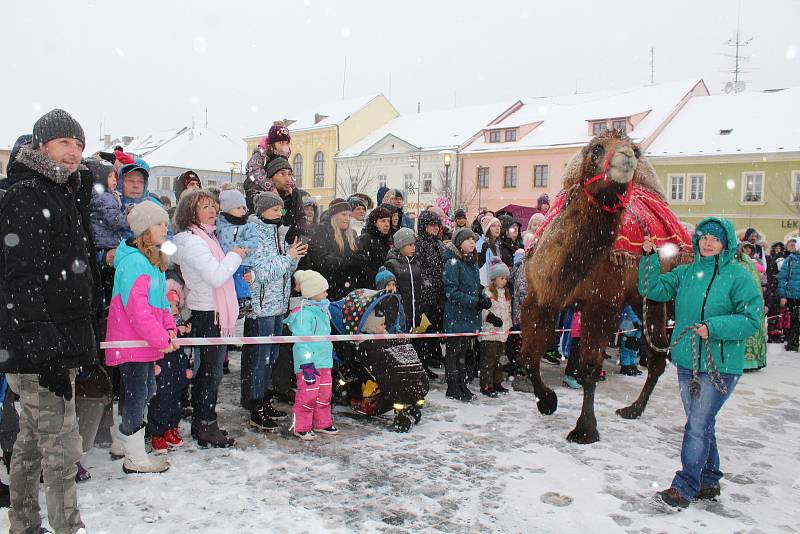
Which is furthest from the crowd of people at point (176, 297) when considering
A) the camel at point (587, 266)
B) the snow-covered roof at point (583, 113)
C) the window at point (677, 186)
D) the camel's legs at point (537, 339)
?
the snow-covered roof at point (583, 113)

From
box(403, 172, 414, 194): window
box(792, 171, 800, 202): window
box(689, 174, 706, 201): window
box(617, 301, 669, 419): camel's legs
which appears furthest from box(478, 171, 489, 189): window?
box(617, 301, 669, 419): camel's legs

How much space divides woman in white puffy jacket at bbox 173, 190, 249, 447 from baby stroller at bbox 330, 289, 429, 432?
3.94 feet

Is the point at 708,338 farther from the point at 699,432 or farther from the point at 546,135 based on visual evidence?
the point at 546,135

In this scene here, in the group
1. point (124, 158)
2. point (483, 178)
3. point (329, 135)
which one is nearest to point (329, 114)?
point (329, 135)

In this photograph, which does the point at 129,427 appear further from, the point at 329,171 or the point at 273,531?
the point at 329,171

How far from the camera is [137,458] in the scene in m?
4.08

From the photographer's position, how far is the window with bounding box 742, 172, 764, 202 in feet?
92.5

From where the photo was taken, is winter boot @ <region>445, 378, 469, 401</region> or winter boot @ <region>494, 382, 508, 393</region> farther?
winter boot @ <region>494, 382, 508, 393</region>

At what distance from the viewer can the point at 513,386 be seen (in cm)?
691

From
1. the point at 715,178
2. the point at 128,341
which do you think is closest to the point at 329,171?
the point at 715,178

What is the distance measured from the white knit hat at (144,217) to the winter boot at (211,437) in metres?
1.57

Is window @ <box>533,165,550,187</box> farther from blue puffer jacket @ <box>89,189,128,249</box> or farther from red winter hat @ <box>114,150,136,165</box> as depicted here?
blue puffer jacket @ <box>89,189,128,249</box>

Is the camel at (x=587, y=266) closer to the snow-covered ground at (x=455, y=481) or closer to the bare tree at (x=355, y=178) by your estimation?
the snow-covered ground at (x=455, y=481)

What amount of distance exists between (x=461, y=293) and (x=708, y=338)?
9.32 ft
